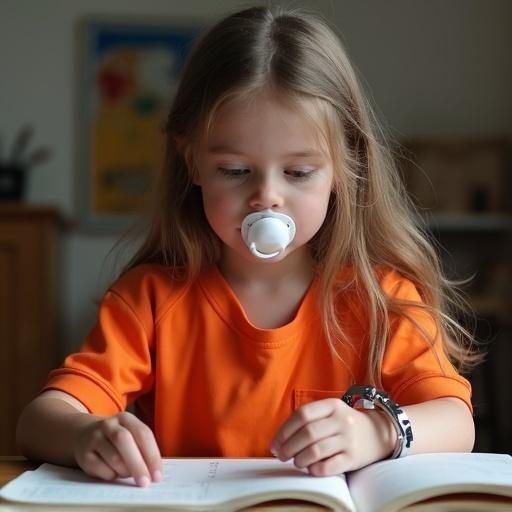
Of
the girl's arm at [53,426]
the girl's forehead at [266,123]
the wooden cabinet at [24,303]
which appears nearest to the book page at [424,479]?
the girl's arm at [53,426]

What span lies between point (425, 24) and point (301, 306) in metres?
2.92

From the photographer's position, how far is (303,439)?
774mm

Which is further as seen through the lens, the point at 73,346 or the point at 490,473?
the point at 73,346

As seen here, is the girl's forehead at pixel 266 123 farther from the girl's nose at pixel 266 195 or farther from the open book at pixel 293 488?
the open book at pixel 293 488

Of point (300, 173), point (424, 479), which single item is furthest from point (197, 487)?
point (300, 173)

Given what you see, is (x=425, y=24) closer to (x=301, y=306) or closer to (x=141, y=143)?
(x=141, y=143)

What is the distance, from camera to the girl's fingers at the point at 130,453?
0.74 m

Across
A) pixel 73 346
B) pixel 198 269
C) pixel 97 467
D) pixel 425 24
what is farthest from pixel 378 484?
pixel 425 24

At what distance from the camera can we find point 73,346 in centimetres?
370

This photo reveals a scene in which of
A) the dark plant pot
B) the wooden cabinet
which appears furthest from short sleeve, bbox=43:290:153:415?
the dark plant pot

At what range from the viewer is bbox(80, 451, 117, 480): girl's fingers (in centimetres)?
77

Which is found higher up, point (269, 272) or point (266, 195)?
point (266, 195)

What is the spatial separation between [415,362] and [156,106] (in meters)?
2.91

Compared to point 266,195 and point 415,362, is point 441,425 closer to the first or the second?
point 415,362
